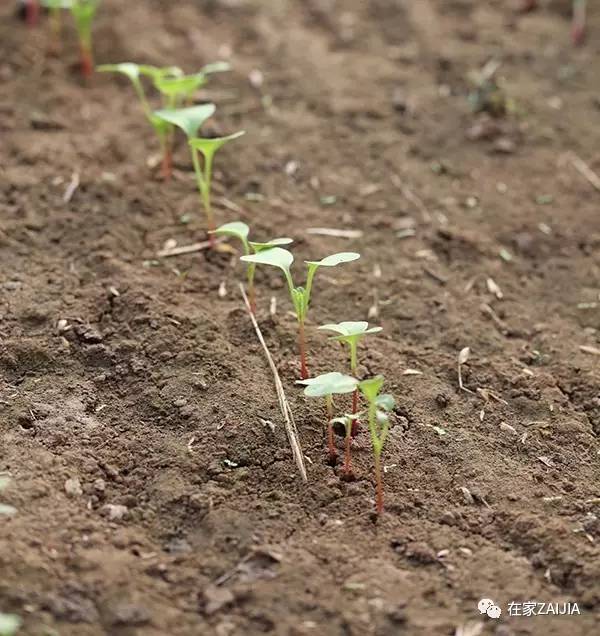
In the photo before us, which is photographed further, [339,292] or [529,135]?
[529,135]

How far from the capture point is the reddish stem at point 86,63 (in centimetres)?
279

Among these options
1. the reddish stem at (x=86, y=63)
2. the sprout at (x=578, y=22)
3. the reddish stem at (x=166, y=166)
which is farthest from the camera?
the sprout at (x=578, y=22)

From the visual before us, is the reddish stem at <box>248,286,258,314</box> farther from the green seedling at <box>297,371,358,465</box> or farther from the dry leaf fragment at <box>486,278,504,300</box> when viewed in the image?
the dry leaf fragment at <box>486,278,504,300</box>

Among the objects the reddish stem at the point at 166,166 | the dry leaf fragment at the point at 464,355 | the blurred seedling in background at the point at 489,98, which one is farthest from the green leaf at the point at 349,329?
the blurred seedling in background at the point at 489,98

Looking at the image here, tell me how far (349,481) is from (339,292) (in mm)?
582

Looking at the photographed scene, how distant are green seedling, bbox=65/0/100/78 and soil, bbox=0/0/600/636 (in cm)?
4

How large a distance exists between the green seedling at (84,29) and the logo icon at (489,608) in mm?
2024

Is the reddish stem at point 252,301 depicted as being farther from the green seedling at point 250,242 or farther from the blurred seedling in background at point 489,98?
the blurred seedling in background at point 489,98

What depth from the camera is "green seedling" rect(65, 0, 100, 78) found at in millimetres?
2676

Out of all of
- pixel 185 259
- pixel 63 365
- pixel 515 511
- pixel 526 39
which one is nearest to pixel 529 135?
pixel 526 39

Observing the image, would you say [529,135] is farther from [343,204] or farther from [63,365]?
[63,365]

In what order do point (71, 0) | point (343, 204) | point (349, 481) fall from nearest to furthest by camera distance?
point (349, 481)
point (343, 204)
point (71, 0)

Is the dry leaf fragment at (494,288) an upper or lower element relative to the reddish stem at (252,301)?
lower

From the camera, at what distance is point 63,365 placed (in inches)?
75.8
